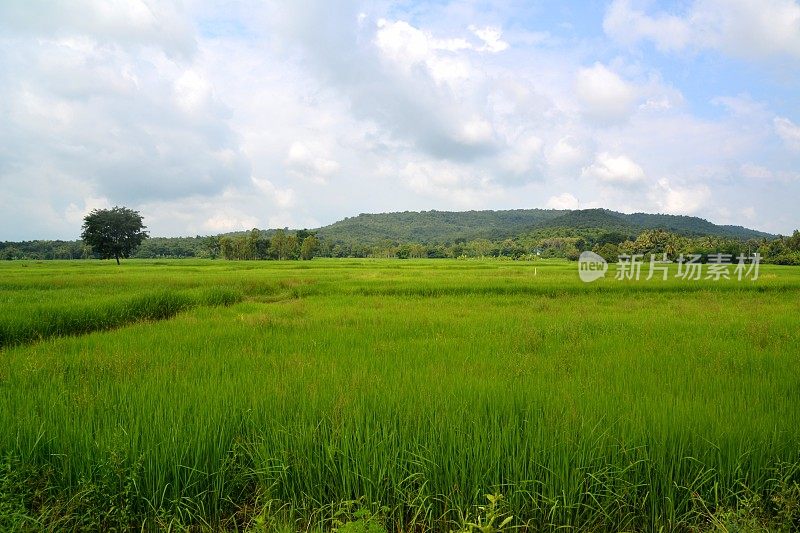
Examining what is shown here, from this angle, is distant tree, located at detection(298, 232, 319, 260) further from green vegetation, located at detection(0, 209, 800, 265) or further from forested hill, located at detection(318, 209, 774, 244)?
forested hill, located at detection(318, 209, 774, 244)

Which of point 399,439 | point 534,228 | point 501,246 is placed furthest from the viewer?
point 534,228

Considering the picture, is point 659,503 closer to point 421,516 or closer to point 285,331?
point 421,516

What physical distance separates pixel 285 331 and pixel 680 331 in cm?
903

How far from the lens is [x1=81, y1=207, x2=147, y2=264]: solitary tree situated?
167 feet

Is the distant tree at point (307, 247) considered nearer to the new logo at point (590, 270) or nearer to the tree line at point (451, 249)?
the tree line at point (451, 249)

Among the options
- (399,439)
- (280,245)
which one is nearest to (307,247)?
(280,245)

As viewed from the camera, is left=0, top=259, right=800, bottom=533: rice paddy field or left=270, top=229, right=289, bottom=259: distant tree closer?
left=0, top=259, right=800, bottom=533: rice paddy field

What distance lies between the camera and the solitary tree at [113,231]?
50.8 metres

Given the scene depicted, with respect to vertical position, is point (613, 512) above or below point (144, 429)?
below

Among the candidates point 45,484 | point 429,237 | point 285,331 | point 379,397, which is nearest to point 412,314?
point 285,331

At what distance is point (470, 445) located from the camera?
3240 mm

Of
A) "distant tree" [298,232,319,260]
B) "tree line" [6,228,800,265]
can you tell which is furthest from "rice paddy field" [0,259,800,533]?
"distant tree" [298,232,319,260]

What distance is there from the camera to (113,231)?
52.0m

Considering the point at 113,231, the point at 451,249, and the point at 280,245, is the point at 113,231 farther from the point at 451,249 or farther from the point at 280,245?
the point at 451,249
